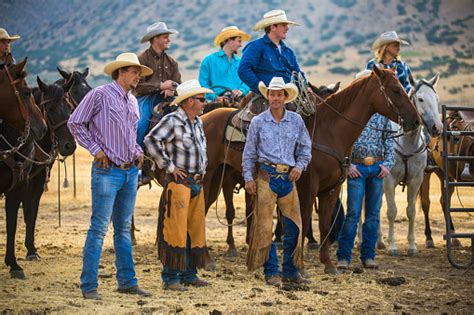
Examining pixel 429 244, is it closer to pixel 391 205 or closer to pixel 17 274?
pixel 391 205

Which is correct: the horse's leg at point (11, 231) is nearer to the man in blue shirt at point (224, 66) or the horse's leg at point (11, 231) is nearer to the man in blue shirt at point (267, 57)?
the man in blue shirt at point (267, 57)

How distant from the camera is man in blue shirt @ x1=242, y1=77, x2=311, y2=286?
8.35m

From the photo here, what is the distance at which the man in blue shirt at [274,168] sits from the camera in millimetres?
8352

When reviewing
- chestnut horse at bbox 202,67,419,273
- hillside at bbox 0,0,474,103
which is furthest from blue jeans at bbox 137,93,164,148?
hillside at bbox 0,0,474,103

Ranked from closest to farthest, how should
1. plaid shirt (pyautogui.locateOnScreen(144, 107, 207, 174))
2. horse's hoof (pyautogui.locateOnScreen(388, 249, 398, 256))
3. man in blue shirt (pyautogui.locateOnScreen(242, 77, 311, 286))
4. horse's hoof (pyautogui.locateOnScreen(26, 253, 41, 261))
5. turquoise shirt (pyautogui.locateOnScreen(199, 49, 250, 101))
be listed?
1. plaid shirt (pyautogui.locateOnScreen(144, 107, 207, 174))
2. man in blue shirt (pyautogui.locateOnScreen(242, 77, 311, 286))
3. horse's hoof (pyautogui.locateOnScreen(26, 253, 41, 261))
4. horse's hoof (pyautogui.locateOnScreen(388, 249, 398, 256))
5. turquoise shirt (pyautogui.locateOnScreen(199, 49, 250, 101))

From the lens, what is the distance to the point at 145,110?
11125mm

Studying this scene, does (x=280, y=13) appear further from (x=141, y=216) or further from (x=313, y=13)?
Answer: (x=313, y=13)

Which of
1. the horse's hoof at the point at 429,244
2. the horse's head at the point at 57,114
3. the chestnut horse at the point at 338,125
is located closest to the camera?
the chestnut horse at the point at 338,125

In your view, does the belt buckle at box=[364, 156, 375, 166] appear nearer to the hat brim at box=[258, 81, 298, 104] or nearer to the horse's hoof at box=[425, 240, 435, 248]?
the hat brim at box=[258, 81, 298, 104]

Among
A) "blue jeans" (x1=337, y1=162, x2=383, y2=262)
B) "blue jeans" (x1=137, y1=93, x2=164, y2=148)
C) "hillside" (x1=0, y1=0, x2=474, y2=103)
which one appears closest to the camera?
"blue jeans" (x1=337, y1=162, x2=383, y2=262)

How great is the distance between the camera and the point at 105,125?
7.64m

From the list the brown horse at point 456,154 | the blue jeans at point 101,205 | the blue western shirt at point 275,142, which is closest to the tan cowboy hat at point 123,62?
the blue jeans at point 101,205

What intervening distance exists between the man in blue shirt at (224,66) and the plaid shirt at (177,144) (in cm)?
382

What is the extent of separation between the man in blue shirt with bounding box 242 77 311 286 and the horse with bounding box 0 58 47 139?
2.38 meters
